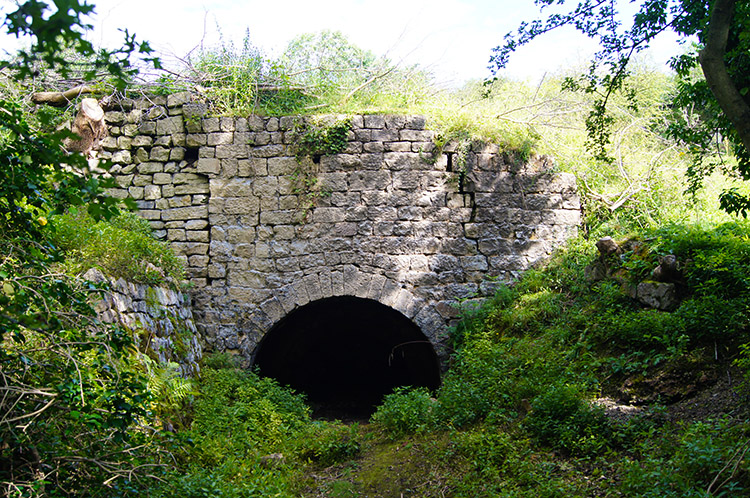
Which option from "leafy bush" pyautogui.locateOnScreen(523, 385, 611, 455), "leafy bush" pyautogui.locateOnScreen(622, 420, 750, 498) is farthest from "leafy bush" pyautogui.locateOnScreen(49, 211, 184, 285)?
"leafy bush" pyautogui.locateOnScreen(622, 420, 750, 498)

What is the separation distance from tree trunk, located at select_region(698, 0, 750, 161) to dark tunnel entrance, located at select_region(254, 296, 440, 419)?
475 cm

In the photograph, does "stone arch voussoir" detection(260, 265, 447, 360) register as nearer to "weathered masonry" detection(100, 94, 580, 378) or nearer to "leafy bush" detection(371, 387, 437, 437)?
"weathered masonry" detection(100, 94, 580, 378)

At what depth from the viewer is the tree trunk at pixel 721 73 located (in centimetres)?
360

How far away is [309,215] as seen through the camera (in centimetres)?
752

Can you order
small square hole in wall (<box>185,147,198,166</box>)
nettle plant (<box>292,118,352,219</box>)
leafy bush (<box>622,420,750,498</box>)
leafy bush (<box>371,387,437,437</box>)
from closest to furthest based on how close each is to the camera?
leafy bush (<box>622,420,750,498</box>), leafy bush (<box>371,387,437,437</box>), nettle plant (<box>292,118,352,219</box>), small square hole in wall (<box>185,147,198,166</box>)

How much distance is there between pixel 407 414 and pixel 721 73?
162 inches

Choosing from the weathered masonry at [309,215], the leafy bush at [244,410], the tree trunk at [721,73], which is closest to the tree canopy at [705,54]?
the tree trunk at [721,73]

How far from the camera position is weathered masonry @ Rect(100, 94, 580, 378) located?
7453 millimetres

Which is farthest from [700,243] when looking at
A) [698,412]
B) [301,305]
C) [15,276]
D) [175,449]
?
[15,276]

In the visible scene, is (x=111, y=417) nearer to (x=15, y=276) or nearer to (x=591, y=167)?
(x=15, y=276)

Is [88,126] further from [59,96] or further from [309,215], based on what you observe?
[309,215]

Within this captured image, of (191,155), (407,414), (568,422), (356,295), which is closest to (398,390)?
(407,414)

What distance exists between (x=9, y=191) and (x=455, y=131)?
5.52 m

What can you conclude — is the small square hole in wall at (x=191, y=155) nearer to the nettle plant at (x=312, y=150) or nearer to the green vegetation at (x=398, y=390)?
the green vegetation at (x=398, y=390)
